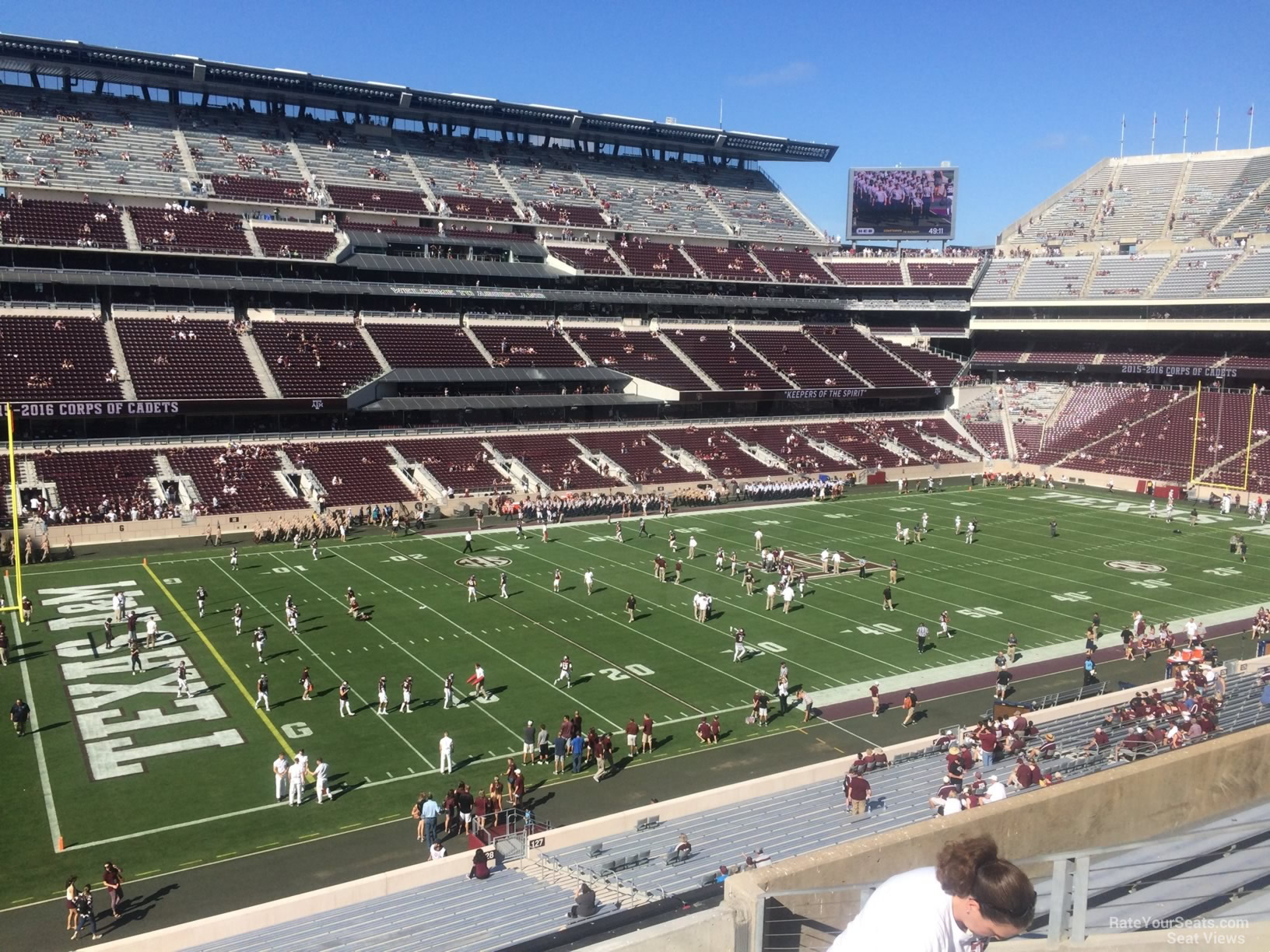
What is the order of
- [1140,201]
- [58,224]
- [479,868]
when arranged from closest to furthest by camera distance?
[479,868] → [58,224] → [1140,201]

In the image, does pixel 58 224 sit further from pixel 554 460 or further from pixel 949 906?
pixel 949 906

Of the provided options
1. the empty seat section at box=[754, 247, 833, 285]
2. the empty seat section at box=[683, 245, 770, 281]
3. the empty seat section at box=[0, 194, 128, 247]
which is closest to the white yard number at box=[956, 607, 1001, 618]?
the empty seat section at box=[683, 245, 770, 281]

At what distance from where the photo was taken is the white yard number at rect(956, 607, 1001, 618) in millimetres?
33312

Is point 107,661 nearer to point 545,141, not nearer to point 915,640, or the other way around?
point 915,640

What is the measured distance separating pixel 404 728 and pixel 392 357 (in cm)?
3711

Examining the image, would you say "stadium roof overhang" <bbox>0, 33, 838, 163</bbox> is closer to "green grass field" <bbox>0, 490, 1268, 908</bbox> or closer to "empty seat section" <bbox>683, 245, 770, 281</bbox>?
"empty seat section" <bbox>683, 245, 770, 281</bbox>

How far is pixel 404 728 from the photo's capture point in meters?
23.5

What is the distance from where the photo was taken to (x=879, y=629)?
3177 centimetres

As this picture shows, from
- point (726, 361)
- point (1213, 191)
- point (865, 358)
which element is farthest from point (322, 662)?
point (1213, 191)

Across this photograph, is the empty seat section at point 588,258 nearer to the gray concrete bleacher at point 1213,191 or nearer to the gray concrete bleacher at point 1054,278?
the gray concrete bleacher at point 1054,278

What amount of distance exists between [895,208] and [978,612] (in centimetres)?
5801

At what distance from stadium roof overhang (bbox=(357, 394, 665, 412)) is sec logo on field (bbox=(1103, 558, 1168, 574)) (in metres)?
29.2

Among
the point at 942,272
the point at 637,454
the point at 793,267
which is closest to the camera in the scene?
the point at 637,454

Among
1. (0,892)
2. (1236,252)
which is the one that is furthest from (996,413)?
(0,892)
